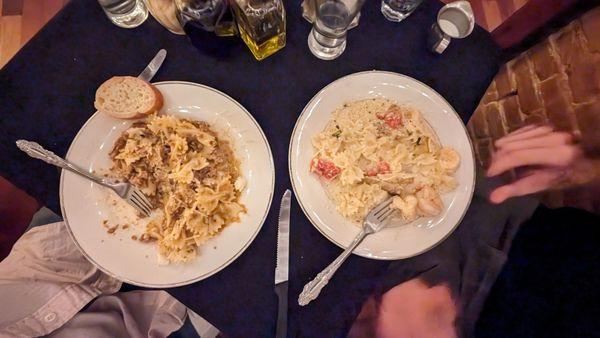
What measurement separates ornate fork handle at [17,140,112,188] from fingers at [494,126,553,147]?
1.10 m

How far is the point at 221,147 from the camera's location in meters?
1.09

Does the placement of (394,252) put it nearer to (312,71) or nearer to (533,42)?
(312,71)

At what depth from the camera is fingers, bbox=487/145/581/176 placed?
115 cm

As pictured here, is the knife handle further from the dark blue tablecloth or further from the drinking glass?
the drinking glass

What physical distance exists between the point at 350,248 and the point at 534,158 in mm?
631

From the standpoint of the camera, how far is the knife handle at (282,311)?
1016mm

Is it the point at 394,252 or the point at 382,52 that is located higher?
the point at 382,52

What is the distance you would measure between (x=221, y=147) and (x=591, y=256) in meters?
0.96

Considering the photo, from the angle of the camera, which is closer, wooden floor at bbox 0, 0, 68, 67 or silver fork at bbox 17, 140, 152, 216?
silver fork at bbox 17, 140, 152, 216

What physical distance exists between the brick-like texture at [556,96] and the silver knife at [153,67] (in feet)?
2.99

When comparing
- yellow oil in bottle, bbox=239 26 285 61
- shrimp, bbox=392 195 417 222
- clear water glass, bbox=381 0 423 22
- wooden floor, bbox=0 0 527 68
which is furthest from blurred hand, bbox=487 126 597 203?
wooden floor, bbox=0 0 527 68

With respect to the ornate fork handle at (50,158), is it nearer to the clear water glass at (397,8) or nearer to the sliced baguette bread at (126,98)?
the sliced baguette bread at (126,98)

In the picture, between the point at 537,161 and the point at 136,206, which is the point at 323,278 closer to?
the point at 136,206

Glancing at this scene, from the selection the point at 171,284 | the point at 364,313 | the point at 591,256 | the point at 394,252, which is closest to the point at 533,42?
the point at 591,256
